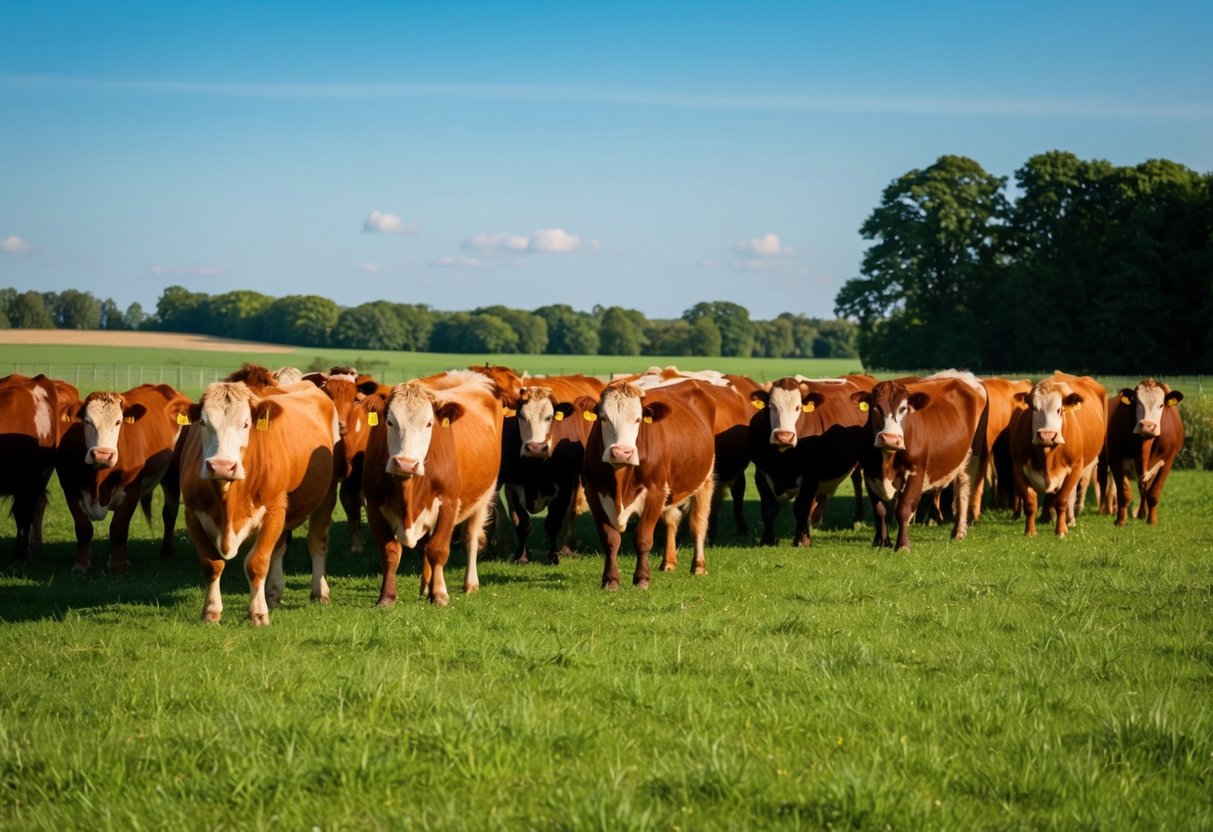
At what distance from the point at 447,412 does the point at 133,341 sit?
3939 inches

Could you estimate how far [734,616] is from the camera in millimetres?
9656

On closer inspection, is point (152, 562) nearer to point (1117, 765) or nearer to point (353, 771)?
point (353, 771)

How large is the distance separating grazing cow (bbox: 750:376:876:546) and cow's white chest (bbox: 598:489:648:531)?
3.36 metres

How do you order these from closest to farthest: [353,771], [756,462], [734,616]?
1. [353,771]
2. [734,616]
3. [756,462]

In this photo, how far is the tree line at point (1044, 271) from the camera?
5019 centimetres

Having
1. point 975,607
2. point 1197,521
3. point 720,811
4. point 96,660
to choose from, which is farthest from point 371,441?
point 1197,521

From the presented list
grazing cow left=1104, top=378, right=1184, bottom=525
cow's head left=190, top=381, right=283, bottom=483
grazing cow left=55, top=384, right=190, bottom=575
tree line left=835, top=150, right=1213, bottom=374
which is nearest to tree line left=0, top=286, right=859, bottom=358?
tree line left=835, top=150, right=1213, bottom=374

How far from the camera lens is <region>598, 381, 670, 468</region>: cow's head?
1166 cm

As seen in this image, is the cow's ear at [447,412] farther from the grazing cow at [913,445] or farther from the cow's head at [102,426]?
the grazing cow at [913,445]

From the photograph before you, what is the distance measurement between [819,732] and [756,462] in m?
10.1

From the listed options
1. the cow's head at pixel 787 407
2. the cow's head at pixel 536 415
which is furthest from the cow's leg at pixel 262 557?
the cow's head at pixel 787 407

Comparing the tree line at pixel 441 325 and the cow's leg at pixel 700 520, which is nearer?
the cow's leg at pixel 700 520

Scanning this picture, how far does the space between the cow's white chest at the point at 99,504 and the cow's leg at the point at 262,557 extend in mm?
4395

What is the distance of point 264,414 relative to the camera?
9.97m
